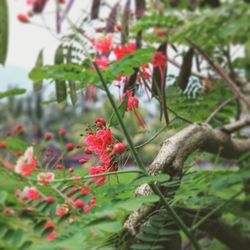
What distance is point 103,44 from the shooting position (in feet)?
4.33

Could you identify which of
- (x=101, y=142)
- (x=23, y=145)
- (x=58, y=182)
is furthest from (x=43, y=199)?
(x=101, y=142)

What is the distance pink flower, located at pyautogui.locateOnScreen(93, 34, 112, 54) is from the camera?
4.30ft

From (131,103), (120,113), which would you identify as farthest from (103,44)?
(120,113)

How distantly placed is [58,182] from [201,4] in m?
1.55

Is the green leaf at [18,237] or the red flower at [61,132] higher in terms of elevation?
the red flower at [61,132]

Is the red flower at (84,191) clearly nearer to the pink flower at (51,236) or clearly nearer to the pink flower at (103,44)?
the pink flower at (51,236)

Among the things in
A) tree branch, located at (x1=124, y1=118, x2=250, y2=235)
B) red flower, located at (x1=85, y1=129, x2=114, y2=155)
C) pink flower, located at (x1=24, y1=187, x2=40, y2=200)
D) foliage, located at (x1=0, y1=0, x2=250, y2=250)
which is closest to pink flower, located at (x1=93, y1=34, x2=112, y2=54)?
foliage, located at (x1=0, y1=0, x2=250, y2=250)

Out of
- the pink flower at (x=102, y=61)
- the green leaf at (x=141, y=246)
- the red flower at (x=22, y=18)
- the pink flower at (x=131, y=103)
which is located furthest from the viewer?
the pink flower at (x=102, y=61)

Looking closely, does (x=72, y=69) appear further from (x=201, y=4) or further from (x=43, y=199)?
(x=201, y=4)

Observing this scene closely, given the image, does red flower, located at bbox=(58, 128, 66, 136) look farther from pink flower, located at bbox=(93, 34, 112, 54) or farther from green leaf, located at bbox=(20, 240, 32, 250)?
pink flower, located at bbox=(93, 34, 112, 54)

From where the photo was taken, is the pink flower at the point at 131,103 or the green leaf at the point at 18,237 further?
the pink flower at the point at 131,103

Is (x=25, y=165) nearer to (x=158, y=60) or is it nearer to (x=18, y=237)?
(x=18, y=237)

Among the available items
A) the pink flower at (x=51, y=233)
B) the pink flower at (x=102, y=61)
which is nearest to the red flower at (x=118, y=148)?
the pink flower at (x=51, y=233)

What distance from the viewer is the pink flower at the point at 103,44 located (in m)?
1.31
